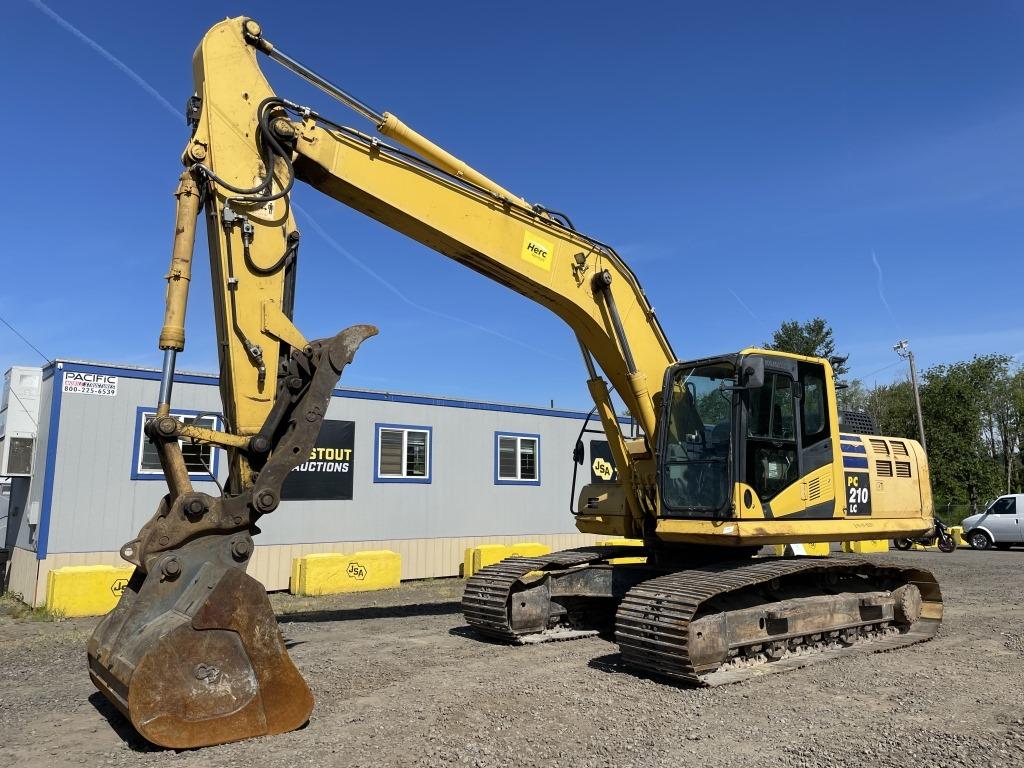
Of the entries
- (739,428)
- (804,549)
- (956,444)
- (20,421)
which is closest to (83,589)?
(20,421)

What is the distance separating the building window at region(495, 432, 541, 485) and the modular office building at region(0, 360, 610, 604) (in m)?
0.03

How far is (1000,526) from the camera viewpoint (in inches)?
955

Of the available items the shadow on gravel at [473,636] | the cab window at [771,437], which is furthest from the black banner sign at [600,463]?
the cab window at [771,437]

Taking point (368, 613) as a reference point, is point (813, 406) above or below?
above

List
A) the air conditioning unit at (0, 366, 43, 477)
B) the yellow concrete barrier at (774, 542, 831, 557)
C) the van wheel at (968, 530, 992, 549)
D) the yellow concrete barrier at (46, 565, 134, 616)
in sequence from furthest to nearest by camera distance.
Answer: the van wheel at (968, 530, 992, 549) < the yellow concrete barrier at (774, 542, 831, 557) < the air conditioning unit at (0, 366, 43, 477) < the yellow concrete barrier at (46, 565, 134, 616)

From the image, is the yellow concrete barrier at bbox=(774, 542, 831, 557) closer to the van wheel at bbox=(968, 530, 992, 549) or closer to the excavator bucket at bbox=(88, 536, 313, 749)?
the van wheel at bbox=(968, 530, 992, 549)

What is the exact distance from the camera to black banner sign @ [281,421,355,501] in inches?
552

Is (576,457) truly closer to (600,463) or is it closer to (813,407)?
A: (813,407)

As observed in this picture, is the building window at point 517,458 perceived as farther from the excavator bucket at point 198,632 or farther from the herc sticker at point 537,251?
the excavator bucket at point 198,632

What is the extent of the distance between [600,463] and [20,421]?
481 inches

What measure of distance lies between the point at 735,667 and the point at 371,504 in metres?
9.05

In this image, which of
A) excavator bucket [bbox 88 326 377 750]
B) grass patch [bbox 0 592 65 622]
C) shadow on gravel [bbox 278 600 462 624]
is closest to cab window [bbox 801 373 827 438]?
excavator bucket [bbox 88 326 377 750]

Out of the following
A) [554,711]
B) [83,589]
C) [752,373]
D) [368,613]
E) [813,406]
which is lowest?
[554,711]

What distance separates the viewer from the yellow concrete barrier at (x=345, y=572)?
13.5 meters
